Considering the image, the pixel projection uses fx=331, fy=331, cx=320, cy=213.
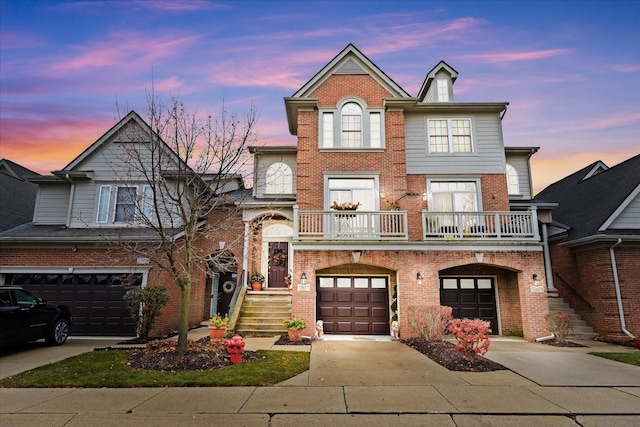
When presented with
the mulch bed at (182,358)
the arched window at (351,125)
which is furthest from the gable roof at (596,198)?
the mulch bed at (182,358)

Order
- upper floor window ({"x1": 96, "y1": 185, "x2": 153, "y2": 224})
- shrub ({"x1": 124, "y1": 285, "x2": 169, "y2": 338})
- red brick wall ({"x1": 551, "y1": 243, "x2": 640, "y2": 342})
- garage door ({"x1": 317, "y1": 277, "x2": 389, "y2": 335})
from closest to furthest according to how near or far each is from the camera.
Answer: shrub ({"x1": 124, "y1": 285, "x2": 169, "y2": 338}), red brick wall ({"x1": 551, "y1": 243, "x2": 640, "y2": 342}), garage door ({"x1": 317, "y1": 277, "x2": 389, "y2": 335}), upper floor window ({"x1": 96, "y1": 185, "x2": 153, "y2": 224})

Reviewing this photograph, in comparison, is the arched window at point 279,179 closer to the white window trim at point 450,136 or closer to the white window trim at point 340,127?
the white window trim at point 340,127

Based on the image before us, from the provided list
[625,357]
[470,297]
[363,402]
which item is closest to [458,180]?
[470,297]

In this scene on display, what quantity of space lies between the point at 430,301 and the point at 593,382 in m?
5.43

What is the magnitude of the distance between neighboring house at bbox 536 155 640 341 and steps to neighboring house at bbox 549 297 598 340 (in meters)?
0.18

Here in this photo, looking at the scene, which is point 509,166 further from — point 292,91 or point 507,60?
point 292,91

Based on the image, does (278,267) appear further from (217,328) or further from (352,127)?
(352,127)

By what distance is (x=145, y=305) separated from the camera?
11.6 meters

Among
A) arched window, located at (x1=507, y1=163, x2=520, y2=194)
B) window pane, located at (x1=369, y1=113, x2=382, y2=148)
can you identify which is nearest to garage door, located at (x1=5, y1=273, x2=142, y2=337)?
window pane, located at (x1=369, y1=113, x2=382, y2=148)

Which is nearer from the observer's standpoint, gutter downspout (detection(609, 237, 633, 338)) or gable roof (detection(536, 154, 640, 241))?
gutter downspout (detection(609, 237, 633, 338))

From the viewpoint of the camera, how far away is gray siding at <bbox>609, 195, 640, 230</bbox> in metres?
12.5

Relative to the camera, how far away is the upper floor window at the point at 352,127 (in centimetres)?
1454

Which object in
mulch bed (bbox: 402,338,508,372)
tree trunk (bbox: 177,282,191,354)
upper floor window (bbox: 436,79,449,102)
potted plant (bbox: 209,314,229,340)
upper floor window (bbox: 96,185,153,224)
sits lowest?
mulch bed (bbox: 402,338,508,372)

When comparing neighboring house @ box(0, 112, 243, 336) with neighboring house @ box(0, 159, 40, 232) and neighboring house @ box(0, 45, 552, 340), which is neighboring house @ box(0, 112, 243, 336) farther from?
neighboring house @ box(0, 159, 40, 232)
